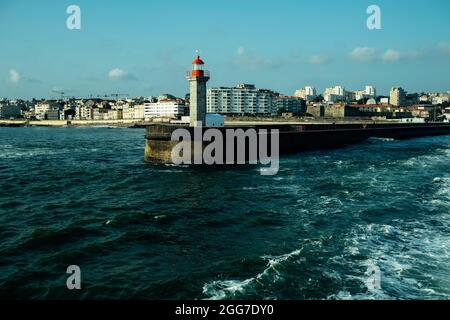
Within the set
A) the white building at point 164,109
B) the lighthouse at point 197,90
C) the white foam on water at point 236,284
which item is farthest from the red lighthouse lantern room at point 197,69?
the white building at point 164,109

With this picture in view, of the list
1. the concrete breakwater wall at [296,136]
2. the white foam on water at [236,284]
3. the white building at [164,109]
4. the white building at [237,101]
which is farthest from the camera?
the white building at [237,101]

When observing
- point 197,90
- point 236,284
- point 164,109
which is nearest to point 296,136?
point 197,90

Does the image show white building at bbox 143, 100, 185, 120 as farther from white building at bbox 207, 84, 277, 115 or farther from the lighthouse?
the lighthouse

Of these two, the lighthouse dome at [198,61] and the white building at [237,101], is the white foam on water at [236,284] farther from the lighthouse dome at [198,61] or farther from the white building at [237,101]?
the white building at [237,101]

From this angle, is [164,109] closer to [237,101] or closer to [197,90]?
[237,101]

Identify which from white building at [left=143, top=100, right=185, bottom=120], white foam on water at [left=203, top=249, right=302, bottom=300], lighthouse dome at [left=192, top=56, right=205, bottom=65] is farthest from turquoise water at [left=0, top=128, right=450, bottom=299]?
white building at [left=143, top=100, right=185, bottom=120]
